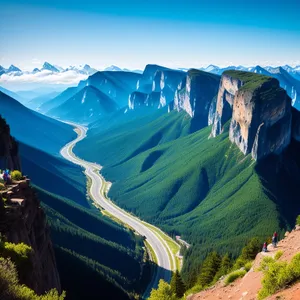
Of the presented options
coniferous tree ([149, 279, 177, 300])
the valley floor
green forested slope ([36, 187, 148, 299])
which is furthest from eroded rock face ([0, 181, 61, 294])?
green forested slope ([36, 187, 148, 299])

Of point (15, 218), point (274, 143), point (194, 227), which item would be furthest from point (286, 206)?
point (15, 218)

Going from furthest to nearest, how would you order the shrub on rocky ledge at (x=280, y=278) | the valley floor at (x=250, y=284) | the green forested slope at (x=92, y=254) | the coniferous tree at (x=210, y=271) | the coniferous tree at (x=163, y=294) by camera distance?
the green forested slope at (x=92, y=254) < the coniferous tree at (x=210, y=271) < the coniferous tree at (x=163, y=294) < the valley floor at (x=250, y=284) < the shrub on rocky ledge at (x=280, y=278)

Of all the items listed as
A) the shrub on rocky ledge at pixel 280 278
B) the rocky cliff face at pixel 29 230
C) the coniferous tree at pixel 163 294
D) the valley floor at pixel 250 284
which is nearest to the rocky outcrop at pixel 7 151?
the rocky cliff face at pixel 29 230

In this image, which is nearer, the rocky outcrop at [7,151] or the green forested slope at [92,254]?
the rocky outcrop at [7,151]

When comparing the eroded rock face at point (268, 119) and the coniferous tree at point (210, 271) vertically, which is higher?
the eroded rock face at point (268, 119)

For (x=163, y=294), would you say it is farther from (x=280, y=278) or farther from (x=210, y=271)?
(x=210, y=271)

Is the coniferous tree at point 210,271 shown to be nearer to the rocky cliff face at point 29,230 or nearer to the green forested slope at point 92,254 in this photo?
the rocky cliff face at point 29,230

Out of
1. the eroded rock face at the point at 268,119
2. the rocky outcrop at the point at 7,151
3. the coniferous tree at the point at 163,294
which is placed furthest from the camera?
the eroded rock face at the point at 268,119
